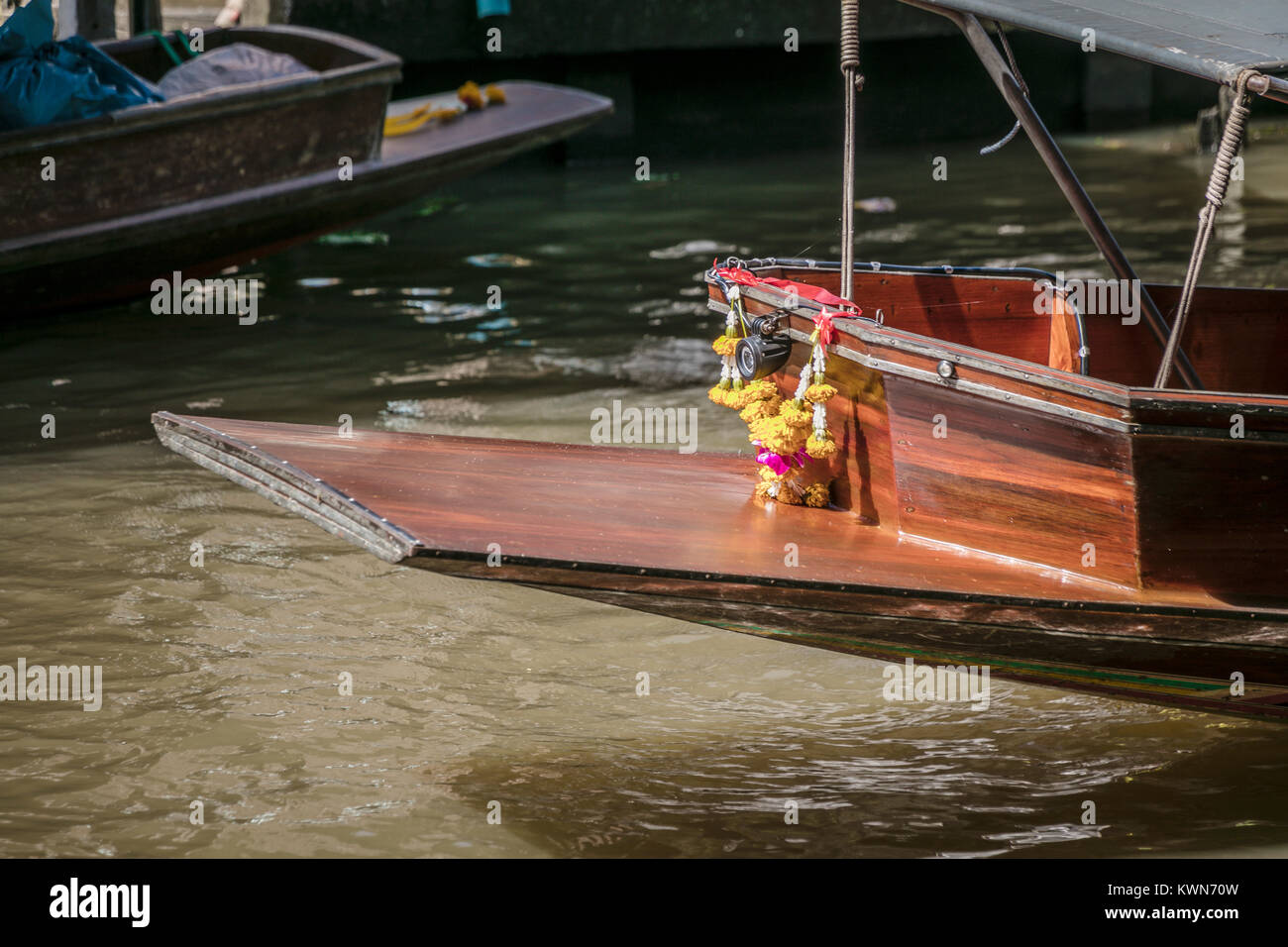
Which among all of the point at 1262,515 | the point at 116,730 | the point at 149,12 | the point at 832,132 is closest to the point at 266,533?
the point at 116,730

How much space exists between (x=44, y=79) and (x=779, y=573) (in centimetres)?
586

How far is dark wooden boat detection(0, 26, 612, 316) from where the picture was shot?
302 inches

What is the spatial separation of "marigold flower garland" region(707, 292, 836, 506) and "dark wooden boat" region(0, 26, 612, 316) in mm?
4935

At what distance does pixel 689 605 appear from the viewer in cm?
347

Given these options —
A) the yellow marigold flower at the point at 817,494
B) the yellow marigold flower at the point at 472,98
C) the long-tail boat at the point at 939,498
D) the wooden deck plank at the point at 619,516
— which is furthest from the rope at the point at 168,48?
the yellow marigold flower at the point at 817,494

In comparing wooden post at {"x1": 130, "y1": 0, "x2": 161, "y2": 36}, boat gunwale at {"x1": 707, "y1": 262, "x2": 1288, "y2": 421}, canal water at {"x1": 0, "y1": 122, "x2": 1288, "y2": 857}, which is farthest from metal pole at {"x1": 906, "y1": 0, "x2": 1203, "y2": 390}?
wooden post at {"x1": 130, "y1": 0, "x2": 161, "y2": 36}

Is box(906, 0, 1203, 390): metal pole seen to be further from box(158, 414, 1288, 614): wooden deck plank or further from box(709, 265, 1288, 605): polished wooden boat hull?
box(158, 414, 1288, 614): wooden deck plank

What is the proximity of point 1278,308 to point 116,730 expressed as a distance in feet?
12.4

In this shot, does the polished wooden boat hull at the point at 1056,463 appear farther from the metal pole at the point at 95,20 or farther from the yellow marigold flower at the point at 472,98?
the metal pole at the point at 95,20

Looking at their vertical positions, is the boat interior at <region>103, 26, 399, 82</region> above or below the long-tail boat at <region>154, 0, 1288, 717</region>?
above

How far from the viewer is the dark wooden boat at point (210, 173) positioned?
7660 mm

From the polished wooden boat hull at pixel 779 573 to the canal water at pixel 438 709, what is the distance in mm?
387

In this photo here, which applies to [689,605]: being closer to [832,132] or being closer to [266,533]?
[266,533]

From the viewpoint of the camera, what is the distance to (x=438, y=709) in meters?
4.32
